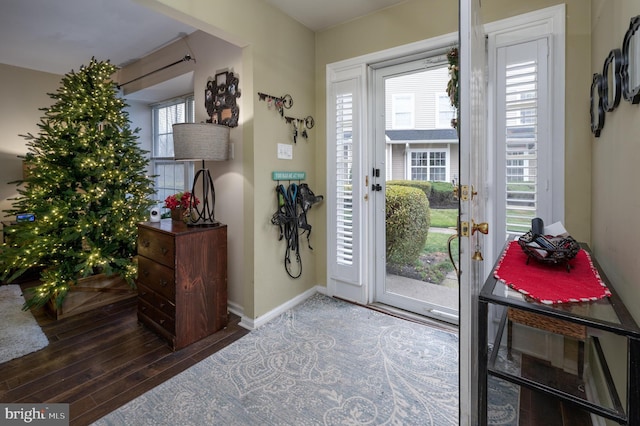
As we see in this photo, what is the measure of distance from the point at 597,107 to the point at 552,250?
0.87 m

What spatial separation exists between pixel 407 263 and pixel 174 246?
1957mm

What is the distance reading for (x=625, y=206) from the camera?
1149mm

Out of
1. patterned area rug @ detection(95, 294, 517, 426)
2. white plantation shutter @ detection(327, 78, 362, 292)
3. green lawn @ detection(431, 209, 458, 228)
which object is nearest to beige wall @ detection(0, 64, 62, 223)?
white plantation shutter @ detection(327, 78, 362, 292)

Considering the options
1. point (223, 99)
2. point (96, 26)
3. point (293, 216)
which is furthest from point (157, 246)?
point (96, 26)

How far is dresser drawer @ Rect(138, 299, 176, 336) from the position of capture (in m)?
2.18

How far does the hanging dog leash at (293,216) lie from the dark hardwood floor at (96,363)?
706 millimetres

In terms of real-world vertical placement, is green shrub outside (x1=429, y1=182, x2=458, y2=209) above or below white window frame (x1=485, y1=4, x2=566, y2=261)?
below

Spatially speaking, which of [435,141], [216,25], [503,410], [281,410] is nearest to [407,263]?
[435,141]

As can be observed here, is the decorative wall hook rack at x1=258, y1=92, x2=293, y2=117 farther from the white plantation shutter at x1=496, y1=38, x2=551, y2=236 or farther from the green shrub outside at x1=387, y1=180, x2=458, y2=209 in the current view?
the white plantation shutter at x1=496, y1=38, x2=551, y2=236

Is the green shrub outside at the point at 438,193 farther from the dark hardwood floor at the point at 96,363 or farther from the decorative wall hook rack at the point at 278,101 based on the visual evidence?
the dark hardwood floor at the point at 96,363

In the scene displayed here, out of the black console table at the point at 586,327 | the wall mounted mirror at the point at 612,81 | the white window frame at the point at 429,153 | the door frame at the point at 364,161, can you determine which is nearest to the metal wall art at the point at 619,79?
the wall mounted mirror at the point at 612,81

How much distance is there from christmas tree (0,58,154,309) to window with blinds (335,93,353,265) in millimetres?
2048

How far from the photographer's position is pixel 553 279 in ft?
3.85

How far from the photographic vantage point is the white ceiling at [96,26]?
2.59m
